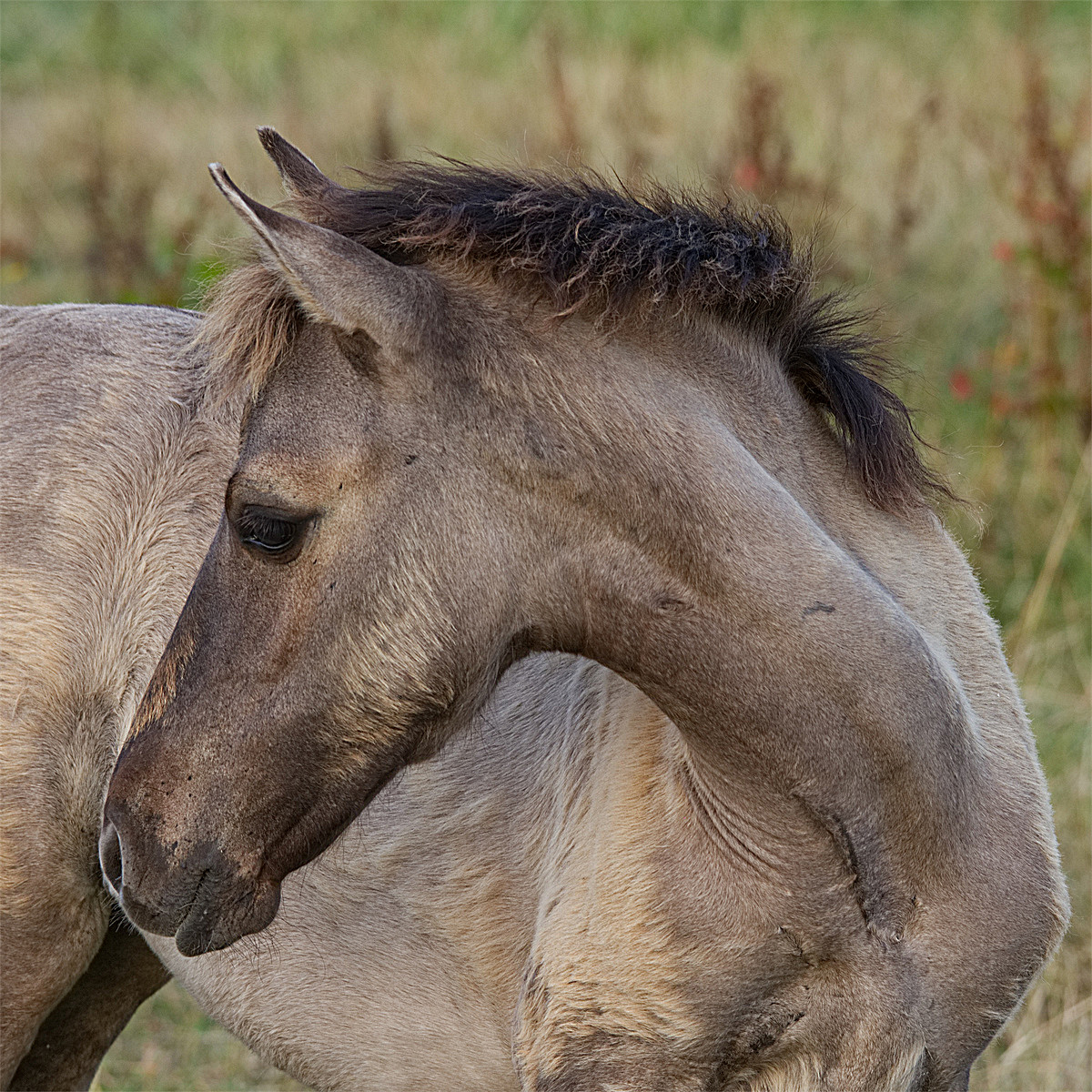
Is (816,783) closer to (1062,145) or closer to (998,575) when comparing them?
(998,575)

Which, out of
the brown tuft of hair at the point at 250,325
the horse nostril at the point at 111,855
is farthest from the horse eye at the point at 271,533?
the horse nostril at the point at 111,855

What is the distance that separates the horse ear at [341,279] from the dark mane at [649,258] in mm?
149

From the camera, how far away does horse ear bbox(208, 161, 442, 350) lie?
199 centimetres

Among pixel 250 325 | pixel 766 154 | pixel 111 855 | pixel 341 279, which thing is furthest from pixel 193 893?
pixel 766 154

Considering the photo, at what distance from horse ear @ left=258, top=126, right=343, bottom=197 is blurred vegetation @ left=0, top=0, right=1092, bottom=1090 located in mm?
462

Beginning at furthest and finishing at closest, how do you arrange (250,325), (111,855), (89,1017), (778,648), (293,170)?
(89,1017), (111,855), (293,170), (250,325), (778,648)

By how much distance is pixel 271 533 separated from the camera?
85.3 inches

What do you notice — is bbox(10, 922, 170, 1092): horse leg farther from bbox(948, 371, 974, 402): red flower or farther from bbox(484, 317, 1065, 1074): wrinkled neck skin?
bbox(948, 371, 974, 402): red flower

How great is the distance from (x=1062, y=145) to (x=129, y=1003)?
19.7 ft

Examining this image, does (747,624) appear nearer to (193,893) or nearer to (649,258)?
(649,258)

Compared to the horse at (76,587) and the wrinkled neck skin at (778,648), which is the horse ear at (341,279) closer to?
the wrinkled neck skin at (778,648)

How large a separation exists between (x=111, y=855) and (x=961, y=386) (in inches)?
189

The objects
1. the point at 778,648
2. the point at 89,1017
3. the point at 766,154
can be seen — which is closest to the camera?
the point at 778,648

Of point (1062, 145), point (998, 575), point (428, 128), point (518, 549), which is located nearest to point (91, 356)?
point (518, 549)
